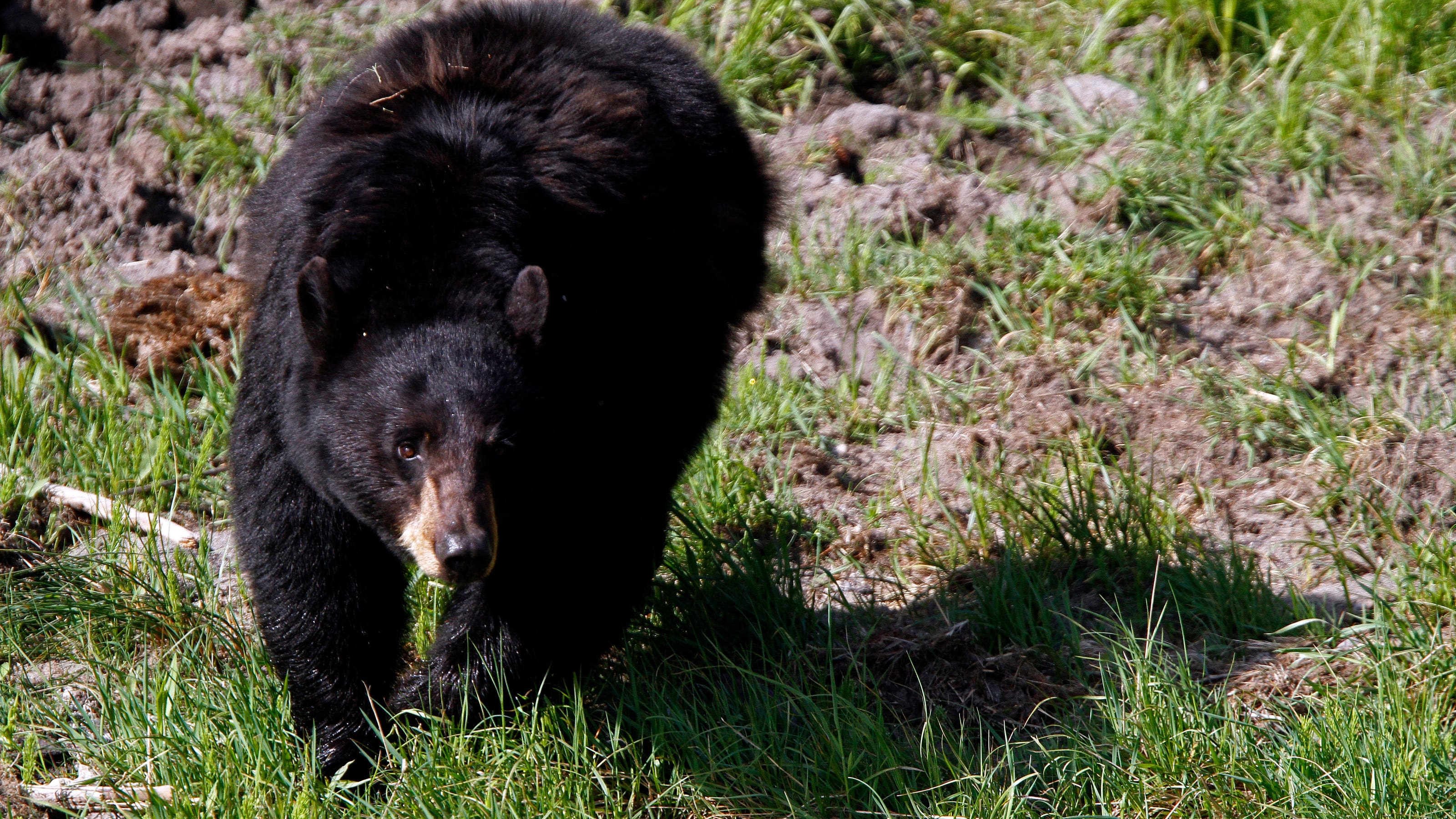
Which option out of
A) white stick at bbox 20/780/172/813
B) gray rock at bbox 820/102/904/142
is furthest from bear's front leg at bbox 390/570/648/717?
gray rock at bbox 820/102/904/142

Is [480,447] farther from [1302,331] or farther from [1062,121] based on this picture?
[1062,121]

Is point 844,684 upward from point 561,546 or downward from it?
downward

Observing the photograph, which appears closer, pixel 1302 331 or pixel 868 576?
pixel 868 576

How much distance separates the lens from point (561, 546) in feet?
11.6

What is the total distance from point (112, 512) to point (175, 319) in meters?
1.10

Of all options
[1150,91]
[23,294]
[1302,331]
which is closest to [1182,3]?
[1150,91]

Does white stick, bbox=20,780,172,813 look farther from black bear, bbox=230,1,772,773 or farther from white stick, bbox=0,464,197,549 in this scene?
white stick, bbox=0,464,197,549

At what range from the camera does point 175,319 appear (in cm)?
527

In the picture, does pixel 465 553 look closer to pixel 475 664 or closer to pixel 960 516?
pixel 475 664

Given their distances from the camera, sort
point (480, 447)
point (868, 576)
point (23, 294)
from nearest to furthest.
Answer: point (480, 447)
point (868, 576)
point (23, 294)

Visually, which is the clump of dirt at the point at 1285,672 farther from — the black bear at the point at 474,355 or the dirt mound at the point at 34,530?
the dirt mound at the point at 34,530

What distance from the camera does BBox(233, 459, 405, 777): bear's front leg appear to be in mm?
3459

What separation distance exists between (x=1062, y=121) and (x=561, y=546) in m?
3.86

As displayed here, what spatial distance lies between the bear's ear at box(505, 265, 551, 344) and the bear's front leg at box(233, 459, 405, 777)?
727mm
